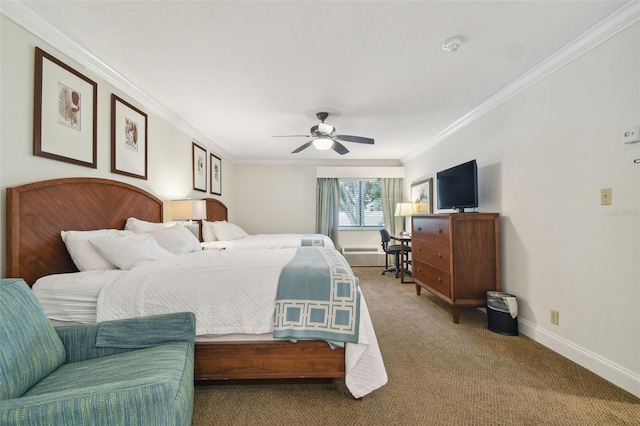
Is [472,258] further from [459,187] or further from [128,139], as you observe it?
[128,139]

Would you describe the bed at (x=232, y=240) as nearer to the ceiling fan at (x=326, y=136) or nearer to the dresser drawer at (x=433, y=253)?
the dresser drawer at (x=433, y=253)

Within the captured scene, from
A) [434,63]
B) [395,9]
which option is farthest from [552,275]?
[395,9]

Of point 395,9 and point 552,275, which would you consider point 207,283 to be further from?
point 552,275

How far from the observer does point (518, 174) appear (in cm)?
271

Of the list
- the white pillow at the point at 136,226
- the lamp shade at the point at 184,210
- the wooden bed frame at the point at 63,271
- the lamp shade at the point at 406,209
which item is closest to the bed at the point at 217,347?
the wooden bed frame at the point at 63,271

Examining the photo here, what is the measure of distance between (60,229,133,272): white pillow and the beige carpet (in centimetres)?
110

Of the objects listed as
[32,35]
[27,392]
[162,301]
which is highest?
[32,35]

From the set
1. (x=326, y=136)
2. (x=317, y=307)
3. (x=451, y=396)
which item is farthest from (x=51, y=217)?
(x=451, y=396)

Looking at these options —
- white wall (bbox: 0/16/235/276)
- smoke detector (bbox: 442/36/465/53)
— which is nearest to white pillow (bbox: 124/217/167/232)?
white wall (bbox: 0/16/235/276)

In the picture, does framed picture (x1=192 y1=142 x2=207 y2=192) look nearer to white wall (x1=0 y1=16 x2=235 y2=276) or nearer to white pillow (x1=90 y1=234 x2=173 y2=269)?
white wall (x1=0 y1=16 x2=235 y2=276)

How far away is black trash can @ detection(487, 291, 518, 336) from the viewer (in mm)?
2600

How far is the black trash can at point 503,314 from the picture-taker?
2.60 meters

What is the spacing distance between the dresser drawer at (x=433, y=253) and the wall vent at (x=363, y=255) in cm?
216

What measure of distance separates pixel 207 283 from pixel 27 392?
32.8 inches
